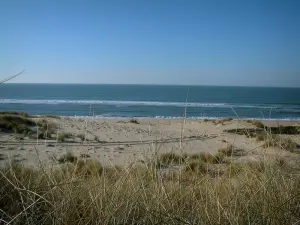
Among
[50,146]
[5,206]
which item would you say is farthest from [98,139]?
[5,206]

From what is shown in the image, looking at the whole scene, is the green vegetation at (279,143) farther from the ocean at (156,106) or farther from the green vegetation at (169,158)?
the green vegetation at (169,158)

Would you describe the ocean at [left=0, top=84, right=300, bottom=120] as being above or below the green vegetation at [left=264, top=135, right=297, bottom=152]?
below

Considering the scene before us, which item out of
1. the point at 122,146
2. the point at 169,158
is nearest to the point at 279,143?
the point at 169,158

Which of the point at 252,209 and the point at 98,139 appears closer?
the point at 252,209

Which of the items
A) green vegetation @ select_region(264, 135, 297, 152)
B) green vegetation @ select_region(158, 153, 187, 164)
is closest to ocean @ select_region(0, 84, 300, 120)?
green vegetation @ select_region(264, 135, 297, 152)

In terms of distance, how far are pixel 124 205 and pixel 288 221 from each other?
1.07 meters

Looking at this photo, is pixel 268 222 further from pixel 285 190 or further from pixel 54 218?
pixel 54 218

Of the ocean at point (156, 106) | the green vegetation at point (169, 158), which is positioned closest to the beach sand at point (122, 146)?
the green vegetation at point (169, 158)

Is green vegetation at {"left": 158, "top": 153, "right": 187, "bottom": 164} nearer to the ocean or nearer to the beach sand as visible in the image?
Answer: the beach sand

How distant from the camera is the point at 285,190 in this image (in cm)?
225

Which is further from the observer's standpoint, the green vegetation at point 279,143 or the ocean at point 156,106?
the ocean at point 156,106

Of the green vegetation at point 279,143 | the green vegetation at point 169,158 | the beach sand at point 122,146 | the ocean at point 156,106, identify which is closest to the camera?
the green vegetation at point 169,158

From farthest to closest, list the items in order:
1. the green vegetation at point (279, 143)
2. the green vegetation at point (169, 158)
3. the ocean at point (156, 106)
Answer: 1. the ocean at point (156, 106)
2. the green vegetation at point (279, 143)
3. the green vegetation at point (169, 158)

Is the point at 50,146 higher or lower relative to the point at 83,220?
lower
